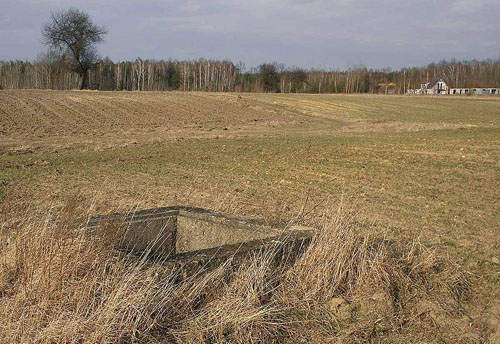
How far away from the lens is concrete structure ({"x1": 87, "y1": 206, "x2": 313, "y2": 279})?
4117 millimetres

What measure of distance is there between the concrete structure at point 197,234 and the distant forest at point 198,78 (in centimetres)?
6614

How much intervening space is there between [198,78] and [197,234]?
95754 mm

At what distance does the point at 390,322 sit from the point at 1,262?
3057 mm

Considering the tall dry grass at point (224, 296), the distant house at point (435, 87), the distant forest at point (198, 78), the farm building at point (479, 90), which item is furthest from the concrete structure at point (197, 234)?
the farm building at point (479, 90)

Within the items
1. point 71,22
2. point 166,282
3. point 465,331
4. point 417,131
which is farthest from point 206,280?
point 71,22

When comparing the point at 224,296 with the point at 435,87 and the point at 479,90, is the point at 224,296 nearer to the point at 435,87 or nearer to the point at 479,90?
the point at 435,87

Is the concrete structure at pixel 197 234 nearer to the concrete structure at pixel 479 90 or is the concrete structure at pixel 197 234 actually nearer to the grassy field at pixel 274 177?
the grassy field at pixel 274 177

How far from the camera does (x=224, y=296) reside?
12.0 ft

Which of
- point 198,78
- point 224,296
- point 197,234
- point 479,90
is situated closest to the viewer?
point 224,296

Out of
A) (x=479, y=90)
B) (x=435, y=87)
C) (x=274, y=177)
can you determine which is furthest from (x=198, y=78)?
(x=274, y=177)

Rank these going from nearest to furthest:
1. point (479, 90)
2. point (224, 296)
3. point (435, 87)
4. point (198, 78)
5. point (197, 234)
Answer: point (224, 296) → point (197, 234) → point (198, 78) → point (435, 87) → point (479, 90)

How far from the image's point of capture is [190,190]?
383 inches

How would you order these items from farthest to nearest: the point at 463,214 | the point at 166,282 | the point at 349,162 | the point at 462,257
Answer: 1. the point at 349,162
2. the point at 463,214
3. the point at 462,257
4. the point at 166,282

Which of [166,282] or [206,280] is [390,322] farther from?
[166,282]
